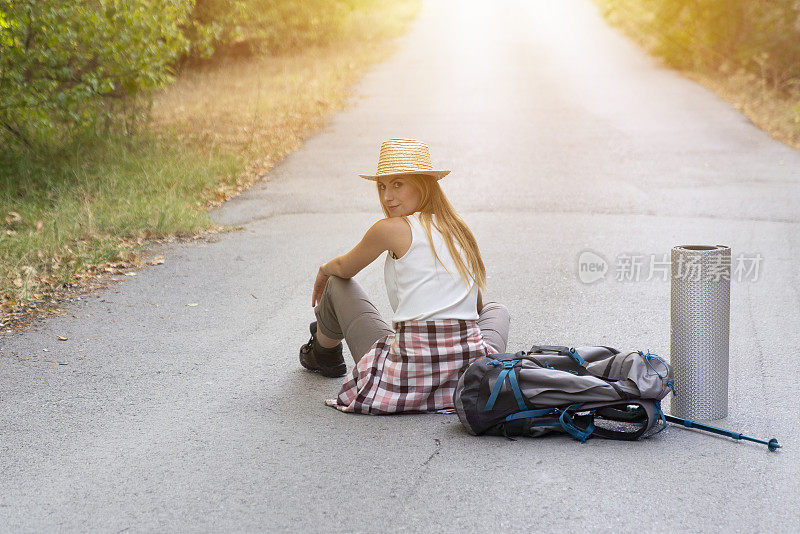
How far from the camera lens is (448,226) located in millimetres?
4750

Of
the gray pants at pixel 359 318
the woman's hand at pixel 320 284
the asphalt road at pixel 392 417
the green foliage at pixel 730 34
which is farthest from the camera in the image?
the green foliage at pixel 730 34

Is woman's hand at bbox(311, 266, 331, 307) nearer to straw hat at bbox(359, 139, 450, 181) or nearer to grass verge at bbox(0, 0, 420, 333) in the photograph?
straw hat at bbox(359, 139, 450, 181)

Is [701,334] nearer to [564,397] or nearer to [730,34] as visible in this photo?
[564,397]

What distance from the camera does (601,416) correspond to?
433cm

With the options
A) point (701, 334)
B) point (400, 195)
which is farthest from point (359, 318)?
point (701, 334)

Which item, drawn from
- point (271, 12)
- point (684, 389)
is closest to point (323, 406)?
point (684, 389)

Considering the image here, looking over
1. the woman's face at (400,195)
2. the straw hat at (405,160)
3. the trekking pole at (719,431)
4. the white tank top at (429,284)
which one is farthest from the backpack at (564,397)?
the straw hat at (405,160)

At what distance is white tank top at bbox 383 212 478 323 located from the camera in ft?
15.4

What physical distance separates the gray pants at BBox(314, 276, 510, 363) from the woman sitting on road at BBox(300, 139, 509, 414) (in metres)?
0.02

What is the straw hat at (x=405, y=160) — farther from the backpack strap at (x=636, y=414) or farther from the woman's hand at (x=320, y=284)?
the backpack strap at (x=636, y=414)

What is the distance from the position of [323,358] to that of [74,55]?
29.2 ft

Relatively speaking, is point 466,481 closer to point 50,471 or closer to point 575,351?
point 575,351

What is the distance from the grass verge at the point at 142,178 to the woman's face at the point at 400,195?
138 inches

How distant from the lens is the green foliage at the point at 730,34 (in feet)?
64.3
